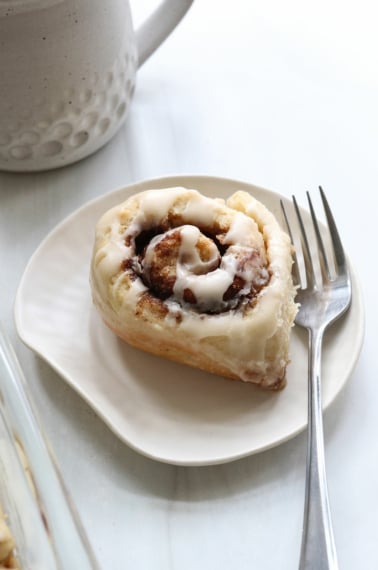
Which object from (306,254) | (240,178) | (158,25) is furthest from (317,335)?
(158,25)

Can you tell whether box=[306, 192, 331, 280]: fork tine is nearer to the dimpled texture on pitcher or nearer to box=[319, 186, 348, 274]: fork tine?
box=[319, 186, 348, 274]: fork tine

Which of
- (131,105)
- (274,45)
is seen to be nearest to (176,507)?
(131,105)

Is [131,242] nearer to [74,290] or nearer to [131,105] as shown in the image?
[74,290]

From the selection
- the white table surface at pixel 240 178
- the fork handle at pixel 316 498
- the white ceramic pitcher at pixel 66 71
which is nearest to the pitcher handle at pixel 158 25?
the white ceramic pitcher at pixel 66 71

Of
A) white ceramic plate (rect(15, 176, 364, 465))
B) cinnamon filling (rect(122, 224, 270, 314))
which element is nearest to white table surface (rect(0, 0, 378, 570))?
white ceramic plate (rect(15, 176, 364, 465))

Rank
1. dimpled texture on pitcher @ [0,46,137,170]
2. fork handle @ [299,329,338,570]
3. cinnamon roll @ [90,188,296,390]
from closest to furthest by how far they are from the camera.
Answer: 1. fork handle @ [299,329,338,570]
2. cinnamon roll @ [90,188,296,390]
3. dimpled texture on pitcher @ [0,46,137,170]

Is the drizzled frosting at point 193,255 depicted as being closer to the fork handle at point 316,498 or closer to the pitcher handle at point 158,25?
the fork handle at point 316,498

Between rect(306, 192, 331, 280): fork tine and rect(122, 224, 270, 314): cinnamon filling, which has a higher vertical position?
rect(122, 224, 270, 314): cinnamon filling
